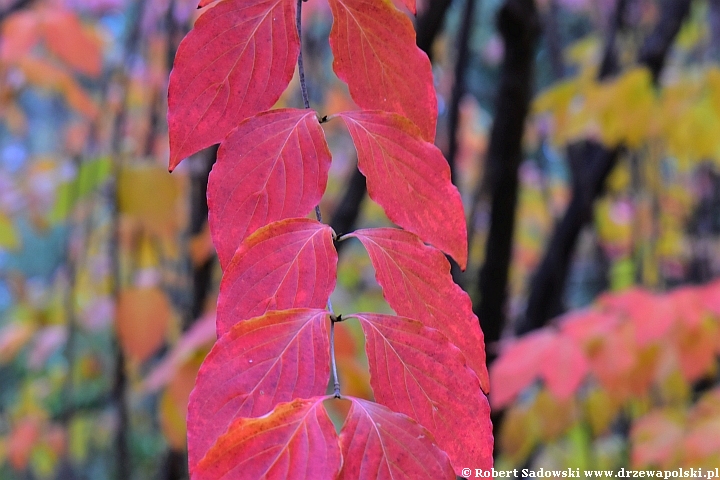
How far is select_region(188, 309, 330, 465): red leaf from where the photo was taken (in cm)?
25

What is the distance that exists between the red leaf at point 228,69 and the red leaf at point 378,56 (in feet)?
0.08

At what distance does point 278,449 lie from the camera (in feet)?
0.77

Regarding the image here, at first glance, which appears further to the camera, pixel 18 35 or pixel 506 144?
pixel 18 35

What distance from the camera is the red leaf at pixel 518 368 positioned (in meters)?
1.05

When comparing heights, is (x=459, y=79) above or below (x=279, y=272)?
below

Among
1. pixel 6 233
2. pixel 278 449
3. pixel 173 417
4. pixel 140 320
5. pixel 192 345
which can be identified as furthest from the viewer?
pixel 6 233

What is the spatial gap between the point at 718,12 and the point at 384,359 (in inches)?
66.1

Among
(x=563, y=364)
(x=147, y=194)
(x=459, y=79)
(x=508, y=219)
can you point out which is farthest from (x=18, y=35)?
(x=563, y=364)

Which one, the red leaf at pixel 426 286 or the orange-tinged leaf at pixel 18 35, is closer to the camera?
the red leaf at pixel 426 286

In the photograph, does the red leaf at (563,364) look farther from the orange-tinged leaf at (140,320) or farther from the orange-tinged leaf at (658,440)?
the orange-tinged leaf at (140,320)

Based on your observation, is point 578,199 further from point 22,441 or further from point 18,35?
point 22,441

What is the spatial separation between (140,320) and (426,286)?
3.61ft

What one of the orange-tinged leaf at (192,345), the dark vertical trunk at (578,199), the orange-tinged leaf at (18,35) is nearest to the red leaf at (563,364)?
the dark vertical trunk at (578,199)

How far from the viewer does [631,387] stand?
125 centimetres
